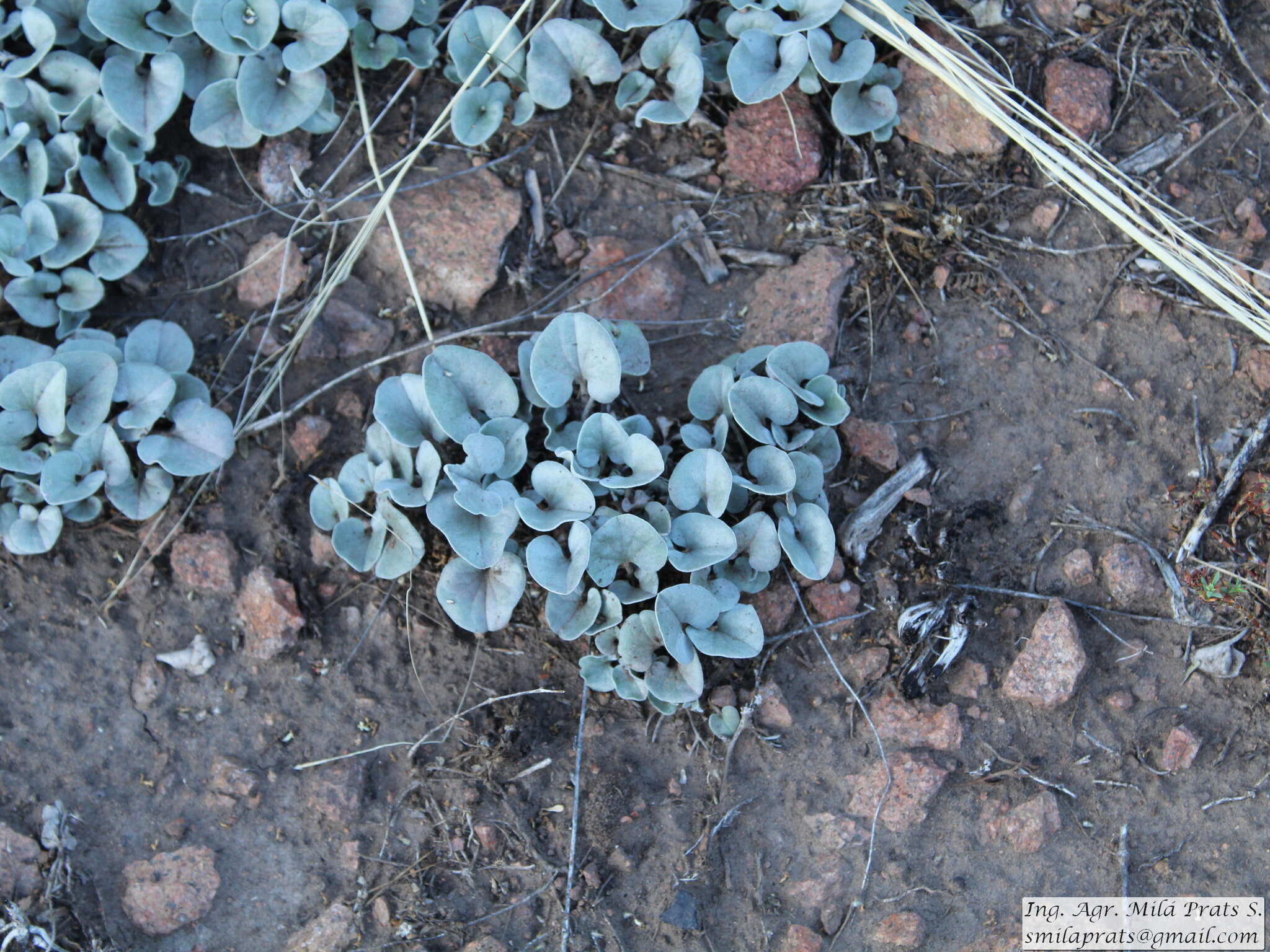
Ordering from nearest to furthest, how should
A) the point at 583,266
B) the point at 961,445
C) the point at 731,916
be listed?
the point at 731,916, the point at 961,445, the point at 583,266

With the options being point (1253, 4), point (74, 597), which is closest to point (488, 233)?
point (74, 597)

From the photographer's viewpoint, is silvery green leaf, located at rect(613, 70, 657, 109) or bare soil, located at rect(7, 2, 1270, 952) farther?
silvery green leaf, located at rect(613, 70, 657, 109)

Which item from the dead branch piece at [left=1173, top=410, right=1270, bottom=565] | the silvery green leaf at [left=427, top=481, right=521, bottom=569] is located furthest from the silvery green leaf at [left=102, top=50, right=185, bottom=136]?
the dead branch piece at [left=1173, top=410, right=1270, bottom=565]

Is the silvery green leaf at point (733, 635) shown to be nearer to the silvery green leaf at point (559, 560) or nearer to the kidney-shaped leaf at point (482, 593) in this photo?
the silvery green leaf at point (559, 560)

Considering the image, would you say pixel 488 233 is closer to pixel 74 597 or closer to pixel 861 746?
pixel 74 597

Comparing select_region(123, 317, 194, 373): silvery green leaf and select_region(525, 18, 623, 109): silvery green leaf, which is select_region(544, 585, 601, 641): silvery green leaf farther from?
select_region(525, 18, 623, 109): silvery green leaf

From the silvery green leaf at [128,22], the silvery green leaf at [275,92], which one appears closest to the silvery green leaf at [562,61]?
the silvery green leaf at [275,92]
